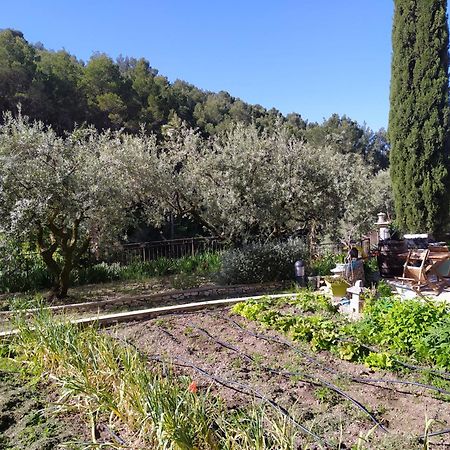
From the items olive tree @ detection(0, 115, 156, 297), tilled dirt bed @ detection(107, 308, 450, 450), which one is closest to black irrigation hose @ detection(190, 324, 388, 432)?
tilled dirt bed @ detection(107, 308, 450, 450)

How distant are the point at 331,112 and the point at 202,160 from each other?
31486mm

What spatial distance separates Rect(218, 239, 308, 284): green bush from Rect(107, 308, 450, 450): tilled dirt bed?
3.43m

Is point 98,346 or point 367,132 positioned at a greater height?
point 367,132

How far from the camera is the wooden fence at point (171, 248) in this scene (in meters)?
11.8

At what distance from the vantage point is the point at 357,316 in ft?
18.2

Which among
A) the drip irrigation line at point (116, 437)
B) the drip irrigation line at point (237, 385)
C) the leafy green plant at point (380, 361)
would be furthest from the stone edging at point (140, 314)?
the leafy green plant at point (380, 361)

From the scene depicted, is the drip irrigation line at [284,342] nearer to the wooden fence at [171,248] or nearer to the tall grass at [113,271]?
the tall grass at [113,271]

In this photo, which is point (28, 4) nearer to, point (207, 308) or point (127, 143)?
point (127, 143)

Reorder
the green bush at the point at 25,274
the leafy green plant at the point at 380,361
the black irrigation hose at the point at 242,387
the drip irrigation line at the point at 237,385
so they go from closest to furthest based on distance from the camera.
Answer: the black irrigation hose at the point at 242,387
the drip irrigation line at the point at 237,385
the leafy green plant at the point at 380,361
the green bush at the point at 25,274

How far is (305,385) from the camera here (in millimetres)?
3611

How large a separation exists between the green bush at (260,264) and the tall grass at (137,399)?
475cm

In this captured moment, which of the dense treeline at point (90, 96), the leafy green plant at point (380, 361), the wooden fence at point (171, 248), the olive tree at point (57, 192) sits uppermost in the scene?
the dense treeline at point (90, 96)

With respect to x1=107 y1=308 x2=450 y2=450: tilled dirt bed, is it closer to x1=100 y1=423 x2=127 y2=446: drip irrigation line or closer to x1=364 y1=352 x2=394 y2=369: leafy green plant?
x1=364 y1=352 x2=394 y2=369: leafy green plant

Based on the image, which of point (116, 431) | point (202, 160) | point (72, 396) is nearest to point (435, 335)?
point (116, 431)
